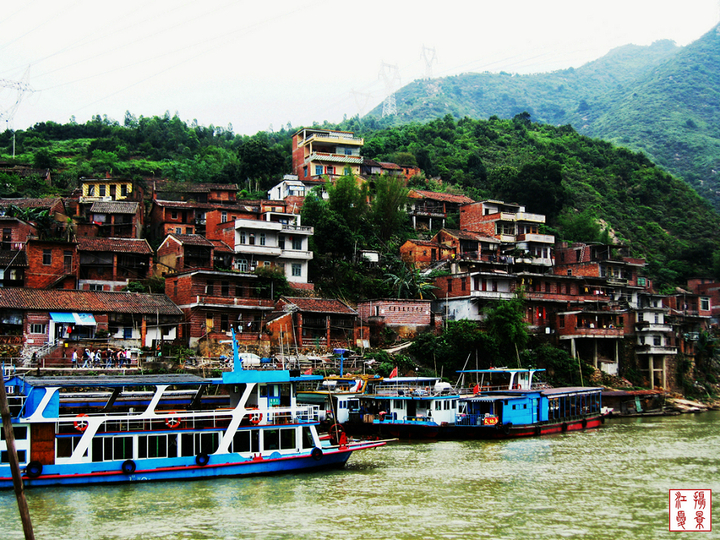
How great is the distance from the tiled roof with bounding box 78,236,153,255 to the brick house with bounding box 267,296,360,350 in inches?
463

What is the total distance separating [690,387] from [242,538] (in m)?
55.7

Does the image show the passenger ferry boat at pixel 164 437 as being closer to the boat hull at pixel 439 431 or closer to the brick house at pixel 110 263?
the boat hull at pixel 439 431

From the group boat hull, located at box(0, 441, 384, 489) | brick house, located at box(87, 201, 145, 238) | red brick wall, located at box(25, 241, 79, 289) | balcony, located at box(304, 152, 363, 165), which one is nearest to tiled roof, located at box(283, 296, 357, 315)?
red brick wall, located at box(25, 241, 79, 289)

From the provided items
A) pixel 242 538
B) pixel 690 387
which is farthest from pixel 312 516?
pixel 690 387

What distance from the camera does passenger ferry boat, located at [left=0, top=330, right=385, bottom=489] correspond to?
85.5ft

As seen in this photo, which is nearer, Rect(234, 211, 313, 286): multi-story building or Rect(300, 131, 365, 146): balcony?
Rect(234, 211, 313, 286): multi-story building

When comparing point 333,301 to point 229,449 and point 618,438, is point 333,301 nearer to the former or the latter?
point 618,438

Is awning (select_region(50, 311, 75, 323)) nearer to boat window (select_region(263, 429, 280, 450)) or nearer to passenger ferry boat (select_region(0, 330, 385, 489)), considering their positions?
passenger ferry boat (select_region(0, 330, 385, 489))

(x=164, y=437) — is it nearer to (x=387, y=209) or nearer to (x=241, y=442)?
(x=241, y=442)

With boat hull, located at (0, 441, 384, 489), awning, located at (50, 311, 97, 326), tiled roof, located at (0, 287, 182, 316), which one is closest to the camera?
boat hull, located at (0, 441, 384, 489)

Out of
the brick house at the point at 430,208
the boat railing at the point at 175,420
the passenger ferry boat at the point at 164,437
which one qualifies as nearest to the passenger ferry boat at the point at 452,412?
the passenger ferry boat at the point at 164,437

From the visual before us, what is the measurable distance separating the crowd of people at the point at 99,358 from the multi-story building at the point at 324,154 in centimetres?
3698

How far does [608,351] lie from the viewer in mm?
63219

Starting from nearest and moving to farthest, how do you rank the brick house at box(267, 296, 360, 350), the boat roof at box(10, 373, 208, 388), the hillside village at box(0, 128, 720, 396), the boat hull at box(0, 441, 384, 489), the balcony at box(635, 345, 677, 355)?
1. the boat hull at box(0, 441, 384, 489)
2. the boat roof at box(10, 373, 208, 388)
3. the hillside village at box(0, 128, 720, 396)
4. the brick house at box(267, 296, 360, 350)
5. the balcony at box(635, 345, 677, 355)
